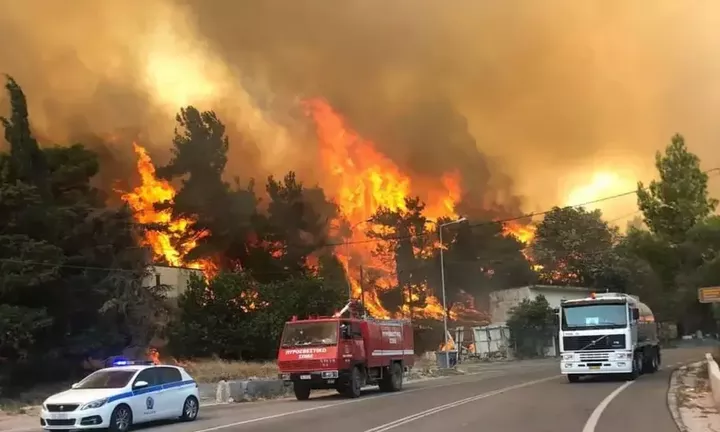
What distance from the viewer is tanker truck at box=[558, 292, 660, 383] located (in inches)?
912

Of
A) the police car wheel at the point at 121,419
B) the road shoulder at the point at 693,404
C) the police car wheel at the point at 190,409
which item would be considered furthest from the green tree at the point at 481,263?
the police car wheel at the point at 121,419

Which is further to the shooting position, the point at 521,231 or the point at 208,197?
the point at 521,231

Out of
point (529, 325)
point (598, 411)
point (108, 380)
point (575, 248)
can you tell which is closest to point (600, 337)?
point (598, 411)

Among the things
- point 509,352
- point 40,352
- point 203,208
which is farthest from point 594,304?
point 203,208

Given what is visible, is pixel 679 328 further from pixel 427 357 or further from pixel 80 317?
pixel 80 317

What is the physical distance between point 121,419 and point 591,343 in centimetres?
1551

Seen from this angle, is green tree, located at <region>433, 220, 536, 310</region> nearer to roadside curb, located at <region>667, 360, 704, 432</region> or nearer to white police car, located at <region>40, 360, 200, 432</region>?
roadside curb, located at <region>667, 360, 704, 432</region>

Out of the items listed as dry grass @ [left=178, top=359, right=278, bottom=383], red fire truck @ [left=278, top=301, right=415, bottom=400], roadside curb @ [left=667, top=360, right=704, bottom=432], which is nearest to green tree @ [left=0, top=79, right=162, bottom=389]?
dry grass @ [left=178, top=359, right=278, bottom=383]

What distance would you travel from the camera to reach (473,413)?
1534cm

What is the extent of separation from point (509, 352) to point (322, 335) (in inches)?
1430

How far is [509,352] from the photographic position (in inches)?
2170

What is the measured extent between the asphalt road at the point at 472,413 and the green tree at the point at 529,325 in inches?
1307

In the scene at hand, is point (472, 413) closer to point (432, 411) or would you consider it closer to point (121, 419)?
point (432, 411)

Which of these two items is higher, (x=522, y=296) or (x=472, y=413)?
(x=522, y=296)
